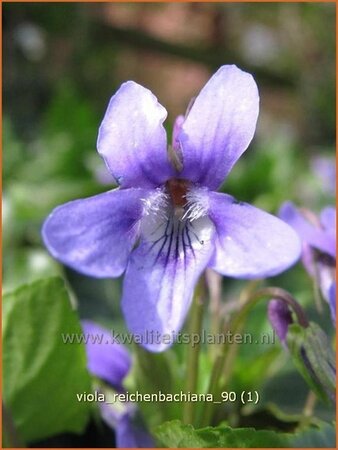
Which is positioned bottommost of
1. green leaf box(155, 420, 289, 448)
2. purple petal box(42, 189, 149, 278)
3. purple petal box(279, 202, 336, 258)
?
green leaf box(155, 420, 289, 448)

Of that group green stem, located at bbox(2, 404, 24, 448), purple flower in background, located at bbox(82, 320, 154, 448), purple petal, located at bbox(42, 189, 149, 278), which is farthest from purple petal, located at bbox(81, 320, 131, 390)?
purple petal, located at bbox(42, 189, 149, 278)

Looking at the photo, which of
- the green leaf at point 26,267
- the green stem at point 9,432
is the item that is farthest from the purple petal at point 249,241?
the green leaf at point 26,267

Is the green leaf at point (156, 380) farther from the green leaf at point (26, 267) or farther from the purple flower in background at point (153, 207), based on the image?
the green leaf at point (26, 267)

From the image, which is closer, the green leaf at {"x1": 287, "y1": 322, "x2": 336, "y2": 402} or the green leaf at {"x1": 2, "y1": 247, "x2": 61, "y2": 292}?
the green leaf at {"x1": 287, "y1": 322, "x2": 336, "y2": 402}

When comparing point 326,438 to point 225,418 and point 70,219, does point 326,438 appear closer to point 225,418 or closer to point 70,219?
point 225,418

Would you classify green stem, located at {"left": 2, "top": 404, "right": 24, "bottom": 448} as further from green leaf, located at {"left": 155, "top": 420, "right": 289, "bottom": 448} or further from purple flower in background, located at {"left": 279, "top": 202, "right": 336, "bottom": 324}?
purple flower in background, located at {"left": 279, "top": 202, "right": 336, "bottom": 324}

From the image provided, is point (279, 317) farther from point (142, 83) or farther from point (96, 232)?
point (142, 83)

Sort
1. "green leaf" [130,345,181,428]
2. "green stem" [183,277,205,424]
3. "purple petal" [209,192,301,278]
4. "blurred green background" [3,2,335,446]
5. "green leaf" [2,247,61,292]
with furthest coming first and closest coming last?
"blurred green background" [3,2,335,446] < "green leaf" [2,247,61,292] < "green leaf" [130,345,181,428] < "green stem" [183,277,205,424] < "purple petal" [209,192,301,278]

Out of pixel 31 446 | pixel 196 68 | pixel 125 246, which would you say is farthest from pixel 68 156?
pixel 196 68
